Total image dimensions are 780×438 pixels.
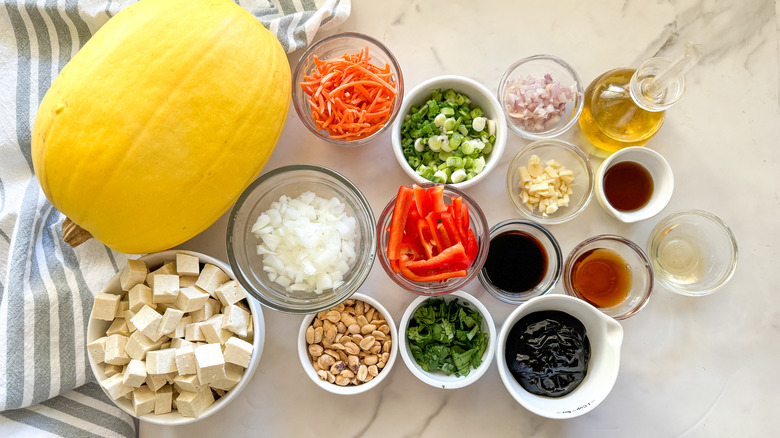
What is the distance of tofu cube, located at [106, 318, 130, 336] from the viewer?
4.22ft

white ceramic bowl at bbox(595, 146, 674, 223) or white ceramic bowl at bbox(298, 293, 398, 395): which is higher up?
white ceramic bowl at bbox(595, 146, 674, 223)

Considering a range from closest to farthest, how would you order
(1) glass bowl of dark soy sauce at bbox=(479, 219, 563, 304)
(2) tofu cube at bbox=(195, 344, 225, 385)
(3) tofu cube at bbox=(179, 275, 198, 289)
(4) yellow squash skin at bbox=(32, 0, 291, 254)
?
(4) yellow squash skin at bbox=(32, 0, 291, 254) < (2) tofu cube at bbox=(195, 344, 225, 385) < (3) tofu cube at bbox=(179, 275, 198, 289) < (1) glass bowl of dark soy sauce at bbox=(479, 219, 563, 304)

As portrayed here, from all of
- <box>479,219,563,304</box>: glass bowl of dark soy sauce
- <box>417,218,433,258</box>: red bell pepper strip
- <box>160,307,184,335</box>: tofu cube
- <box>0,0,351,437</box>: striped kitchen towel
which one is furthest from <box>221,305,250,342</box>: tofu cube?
<box>479,219,563,304</box>: glass bowl of dark soy sauce

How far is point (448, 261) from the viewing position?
1273 mm

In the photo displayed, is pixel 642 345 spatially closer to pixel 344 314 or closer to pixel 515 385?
pixel 515 385

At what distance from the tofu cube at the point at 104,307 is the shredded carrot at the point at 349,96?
0.65 metres

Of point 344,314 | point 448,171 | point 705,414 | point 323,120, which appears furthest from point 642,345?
point 323,120

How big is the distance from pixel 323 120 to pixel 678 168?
40.3 inches

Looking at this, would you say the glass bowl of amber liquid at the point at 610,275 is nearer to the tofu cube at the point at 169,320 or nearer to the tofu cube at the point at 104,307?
the tofu cube at the point at 169,320

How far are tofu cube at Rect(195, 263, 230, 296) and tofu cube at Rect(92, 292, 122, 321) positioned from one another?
19 centimetres

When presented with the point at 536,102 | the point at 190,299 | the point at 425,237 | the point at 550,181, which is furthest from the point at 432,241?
the point at 190,299

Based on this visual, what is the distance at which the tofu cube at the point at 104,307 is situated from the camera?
1.25 m

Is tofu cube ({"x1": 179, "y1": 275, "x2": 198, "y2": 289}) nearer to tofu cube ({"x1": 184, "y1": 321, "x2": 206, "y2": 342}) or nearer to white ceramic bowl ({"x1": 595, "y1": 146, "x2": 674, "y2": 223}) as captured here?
tofu cube ({"x1": 184, "y1": 321, "x2": 206, "y2": 342})

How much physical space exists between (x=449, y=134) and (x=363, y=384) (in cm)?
69
